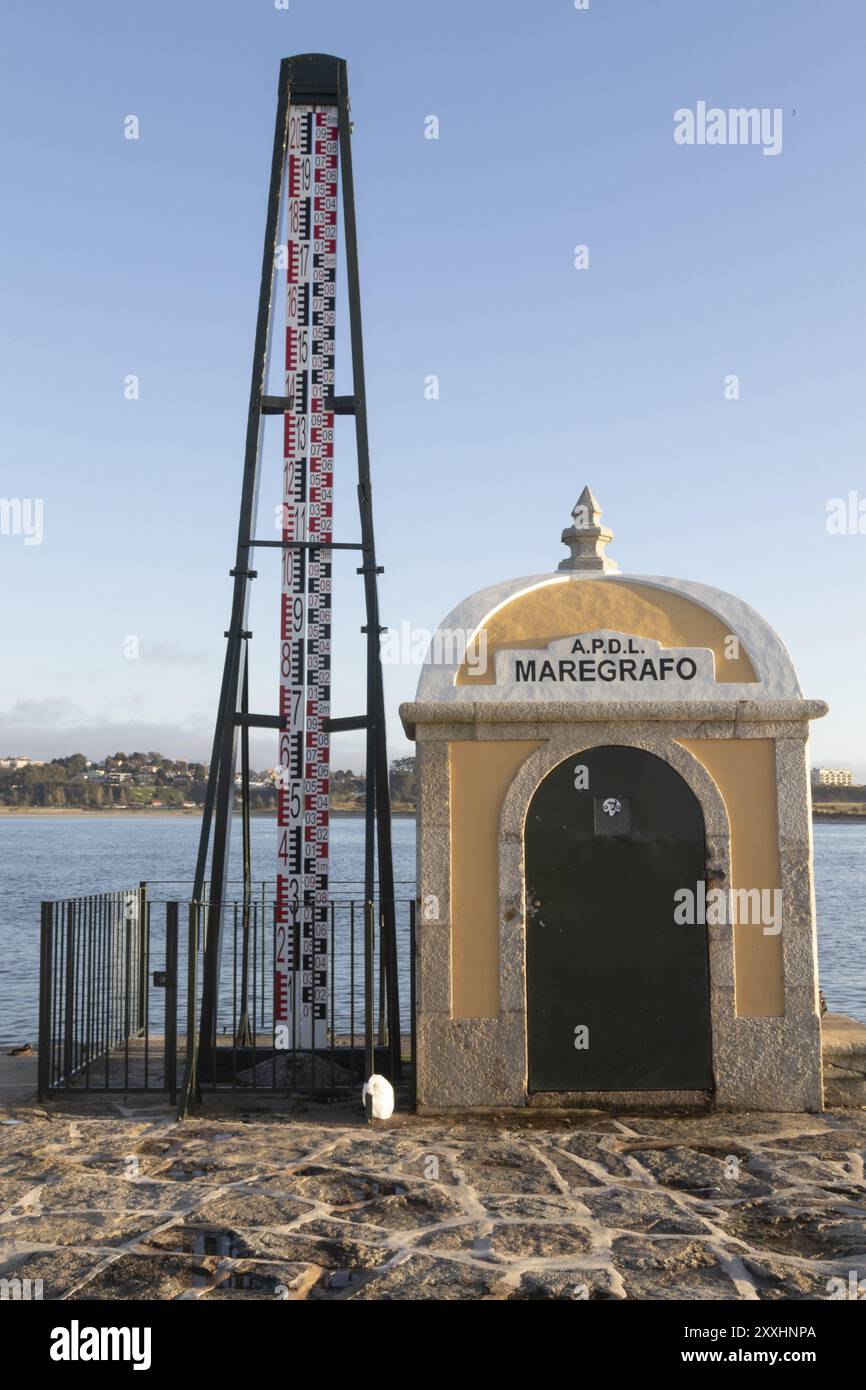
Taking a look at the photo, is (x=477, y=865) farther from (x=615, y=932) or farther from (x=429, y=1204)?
(x=429, y=1204)

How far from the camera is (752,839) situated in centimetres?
914

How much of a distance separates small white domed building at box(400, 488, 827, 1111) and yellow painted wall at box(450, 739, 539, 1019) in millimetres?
15

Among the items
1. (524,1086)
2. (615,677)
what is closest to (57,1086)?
(524,1086)

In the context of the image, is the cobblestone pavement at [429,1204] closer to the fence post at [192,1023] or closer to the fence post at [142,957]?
the fence post at [192,1023]

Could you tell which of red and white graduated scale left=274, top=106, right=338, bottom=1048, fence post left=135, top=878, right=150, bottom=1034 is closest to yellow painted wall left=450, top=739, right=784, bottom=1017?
red and white graduated scale left=274, top=106, right=338, bottom=1048

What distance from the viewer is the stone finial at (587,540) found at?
9945 mm

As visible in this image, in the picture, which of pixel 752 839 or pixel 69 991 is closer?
pixel 752 839

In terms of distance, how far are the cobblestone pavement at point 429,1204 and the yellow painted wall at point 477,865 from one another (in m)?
0.92

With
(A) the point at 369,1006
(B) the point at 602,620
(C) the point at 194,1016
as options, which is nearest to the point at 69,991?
(C) the point at 194,1016

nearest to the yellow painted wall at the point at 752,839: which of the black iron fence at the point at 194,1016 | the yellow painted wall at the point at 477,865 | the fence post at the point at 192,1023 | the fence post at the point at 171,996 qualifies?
the yellow painted wall at the point at 477,865

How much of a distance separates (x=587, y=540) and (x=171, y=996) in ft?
16.0
